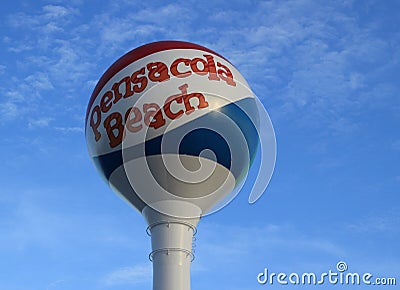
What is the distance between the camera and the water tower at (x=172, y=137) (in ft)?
50.8

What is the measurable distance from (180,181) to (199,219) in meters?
1.51

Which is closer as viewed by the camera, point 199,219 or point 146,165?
point 146,165

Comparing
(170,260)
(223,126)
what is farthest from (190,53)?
(170,260)

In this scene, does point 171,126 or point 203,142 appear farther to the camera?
point 203,142

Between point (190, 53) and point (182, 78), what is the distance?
2.91 ft

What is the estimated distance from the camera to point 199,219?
1678 centimetres

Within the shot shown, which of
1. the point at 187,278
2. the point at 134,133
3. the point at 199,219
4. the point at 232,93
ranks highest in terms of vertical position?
the point at 232,93

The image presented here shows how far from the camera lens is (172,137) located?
50.8 ft

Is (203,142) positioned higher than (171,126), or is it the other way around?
(171,126)

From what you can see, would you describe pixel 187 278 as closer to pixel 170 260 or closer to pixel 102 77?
pixel 170 260

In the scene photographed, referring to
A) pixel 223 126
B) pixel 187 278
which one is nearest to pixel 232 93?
pixel 223 126

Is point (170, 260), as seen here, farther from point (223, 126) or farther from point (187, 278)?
point (223, 126)

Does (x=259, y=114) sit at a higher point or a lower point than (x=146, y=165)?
higher

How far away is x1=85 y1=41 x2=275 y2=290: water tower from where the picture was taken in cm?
1547
